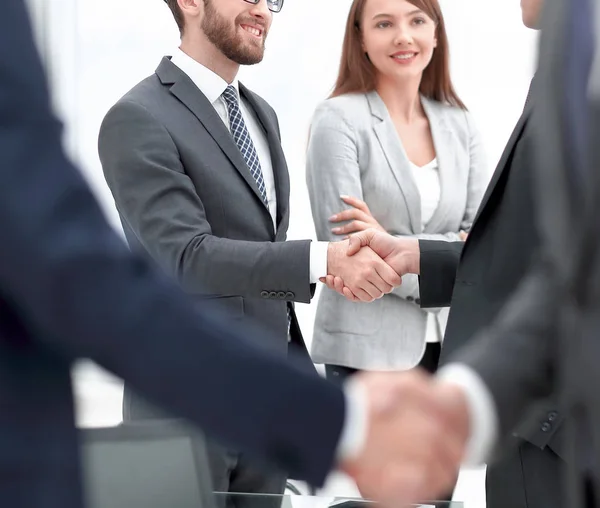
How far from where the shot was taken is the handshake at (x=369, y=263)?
8.51ft

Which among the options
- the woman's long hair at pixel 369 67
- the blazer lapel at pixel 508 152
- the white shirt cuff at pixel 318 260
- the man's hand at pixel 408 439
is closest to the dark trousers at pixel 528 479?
the blazer lapel at pixel 508 152

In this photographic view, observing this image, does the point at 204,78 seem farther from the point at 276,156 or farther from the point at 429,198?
the point at 429,198

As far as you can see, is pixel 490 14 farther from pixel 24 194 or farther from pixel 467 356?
pixel 24 194

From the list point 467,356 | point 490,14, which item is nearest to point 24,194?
point 467,356

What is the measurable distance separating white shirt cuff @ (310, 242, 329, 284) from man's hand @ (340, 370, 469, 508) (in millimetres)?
1343

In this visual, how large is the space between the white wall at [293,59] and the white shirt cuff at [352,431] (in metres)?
4.74

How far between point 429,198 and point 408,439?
6.14 ft

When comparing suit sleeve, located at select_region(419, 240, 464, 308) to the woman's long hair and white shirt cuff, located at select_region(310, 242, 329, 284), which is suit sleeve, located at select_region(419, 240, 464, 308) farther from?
the woman's long hair

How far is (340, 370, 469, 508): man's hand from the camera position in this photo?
1.14 m

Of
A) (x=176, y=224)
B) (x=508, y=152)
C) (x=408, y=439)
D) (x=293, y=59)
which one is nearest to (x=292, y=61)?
(x=293, y=59)

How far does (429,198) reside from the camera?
2982mm

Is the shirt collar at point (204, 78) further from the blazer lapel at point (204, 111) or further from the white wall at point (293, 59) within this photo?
the white wall at point (293, 59)

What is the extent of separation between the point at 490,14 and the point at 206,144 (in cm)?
382

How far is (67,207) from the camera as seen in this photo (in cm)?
88
